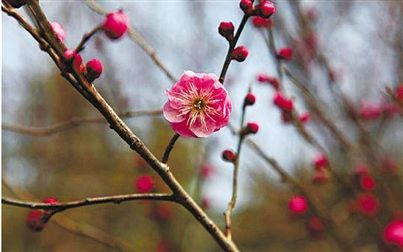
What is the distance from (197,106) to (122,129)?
0.18 m

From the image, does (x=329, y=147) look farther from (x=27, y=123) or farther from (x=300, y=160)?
(x=27, y=123)

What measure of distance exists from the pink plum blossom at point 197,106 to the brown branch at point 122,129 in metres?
0.08

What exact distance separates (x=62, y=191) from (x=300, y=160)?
95.5 inches

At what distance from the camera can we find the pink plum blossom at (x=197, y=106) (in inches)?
40.9

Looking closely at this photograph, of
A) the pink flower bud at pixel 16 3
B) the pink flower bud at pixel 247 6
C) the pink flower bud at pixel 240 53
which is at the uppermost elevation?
the pink flower bud at pixel 16 3

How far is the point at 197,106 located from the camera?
1.07 meters

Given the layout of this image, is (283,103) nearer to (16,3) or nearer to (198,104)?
(198,104)

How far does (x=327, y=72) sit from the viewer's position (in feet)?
8.02

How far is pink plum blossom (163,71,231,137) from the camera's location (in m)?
1.04

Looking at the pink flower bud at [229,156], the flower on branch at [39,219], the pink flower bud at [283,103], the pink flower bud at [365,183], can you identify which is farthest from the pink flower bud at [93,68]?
the pink flower bud at [365,183]

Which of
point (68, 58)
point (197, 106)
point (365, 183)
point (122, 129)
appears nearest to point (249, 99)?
point (197, 106)

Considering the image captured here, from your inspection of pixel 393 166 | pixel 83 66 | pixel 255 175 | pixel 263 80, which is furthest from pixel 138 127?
pixel 83 66

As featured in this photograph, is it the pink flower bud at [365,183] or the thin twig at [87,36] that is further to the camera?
the pink flower bud at [365,183]

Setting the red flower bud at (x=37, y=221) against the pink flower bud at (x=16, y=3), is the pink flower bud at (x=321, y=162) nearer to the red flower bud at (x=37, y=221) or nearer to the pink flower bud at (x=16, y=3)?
the red flower bud at (x=37, y=221)
